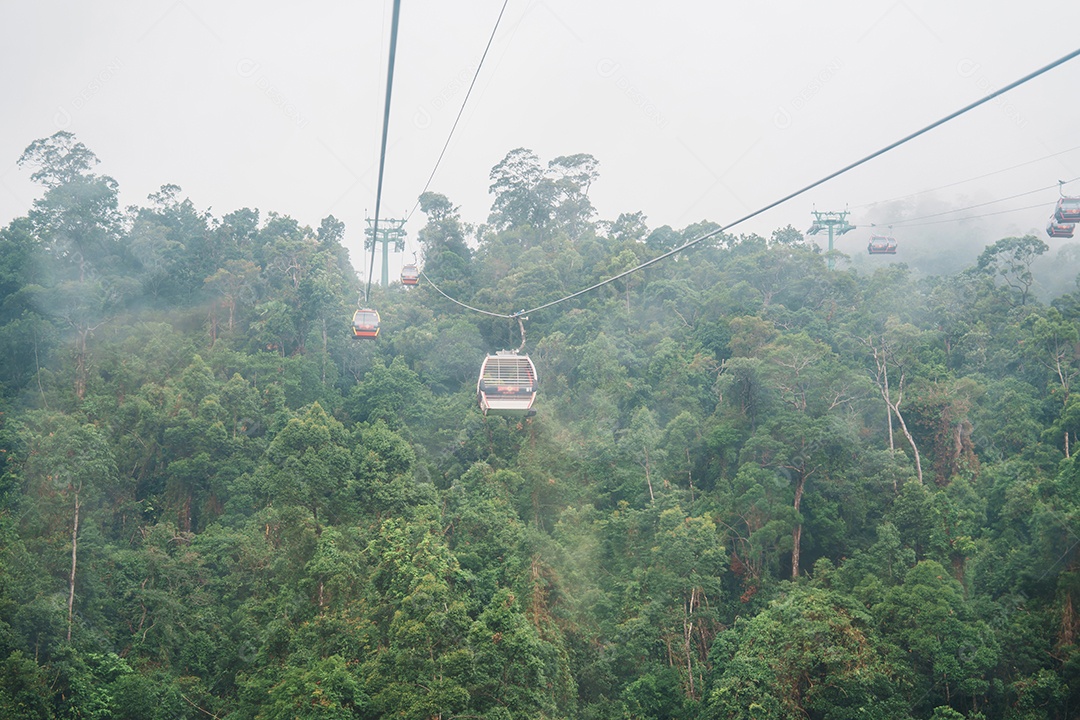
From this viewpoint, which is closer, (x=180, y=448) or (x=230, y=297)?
(x=180, y=448)

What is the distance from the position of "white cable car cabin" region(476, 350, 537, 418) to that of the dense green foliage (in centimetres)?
251

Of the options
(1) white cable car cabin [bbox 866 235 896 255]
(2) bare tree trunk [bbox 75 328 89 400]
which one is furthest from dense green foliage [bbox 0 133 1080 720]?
(1) white cable car cabin [bbox 866 235 896 255]

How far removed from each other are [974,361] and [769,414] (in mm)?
8674

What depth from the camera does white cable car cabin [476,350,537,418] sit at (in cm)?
2200

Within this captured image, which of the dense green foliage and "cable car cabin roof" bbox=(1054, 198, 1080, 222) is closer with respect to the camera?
the dense green foliage

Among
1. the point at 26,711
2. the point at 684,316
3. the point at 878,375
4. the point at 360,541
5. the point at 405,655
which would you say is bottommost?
the point at 26,711

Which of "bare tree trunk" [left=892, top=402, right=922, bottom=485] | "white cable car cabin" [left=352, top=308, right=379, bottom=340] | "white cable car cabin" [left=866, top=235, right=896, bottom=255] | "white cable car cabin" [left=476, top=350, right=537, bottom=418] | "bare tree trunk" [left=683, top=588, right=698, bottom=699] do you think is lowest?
"bare tree trunk" [left=683, top=588, right=698, bottom=699]

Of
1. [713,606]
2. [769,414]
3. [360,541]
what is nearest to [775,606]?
[713,606]

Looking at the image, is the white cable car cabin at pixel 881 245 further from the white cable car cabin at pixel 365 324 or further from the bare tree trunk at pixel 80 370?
the bare tree trunk at pixel 80 370

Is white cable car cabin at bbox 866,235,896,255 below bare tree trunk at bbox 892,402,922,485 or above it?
above

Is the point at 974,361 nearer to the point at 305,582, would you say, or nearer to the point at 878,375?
the point at 878,375

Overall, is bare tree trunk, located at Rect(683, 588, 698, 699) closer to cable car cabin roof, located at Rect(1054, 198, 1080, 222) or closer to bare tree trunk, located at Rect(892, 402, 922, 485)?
bare tree trunk, located at Rect(892, 402, 922, 485)

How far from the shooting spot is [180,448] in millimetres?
26547

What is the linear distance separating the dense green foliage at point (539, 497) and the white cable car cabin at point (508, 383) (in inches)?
99.0
